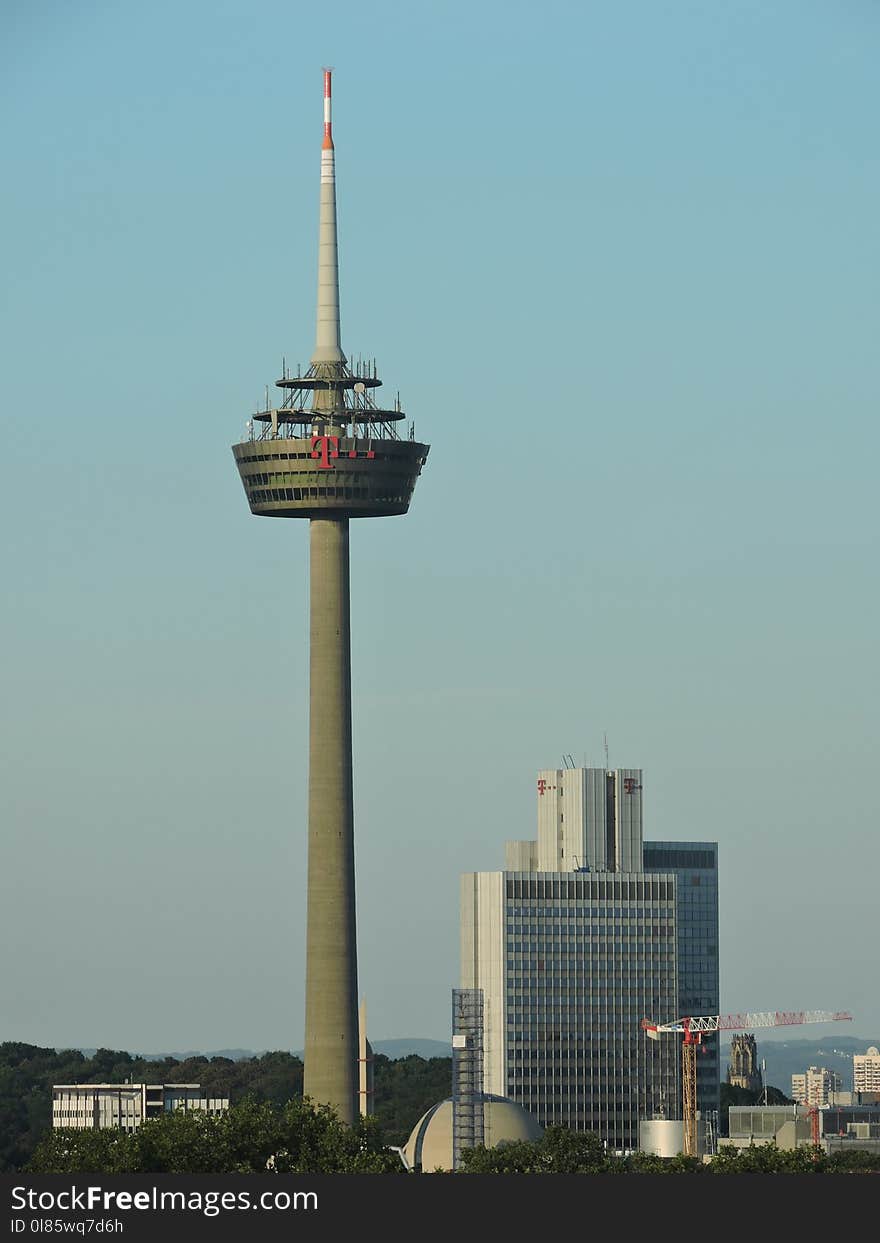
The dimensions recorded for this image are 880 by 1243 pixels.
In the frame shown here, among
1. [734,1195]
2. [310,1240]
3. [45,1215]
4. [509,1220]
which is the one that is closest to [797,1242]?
Answer: [734,1195]

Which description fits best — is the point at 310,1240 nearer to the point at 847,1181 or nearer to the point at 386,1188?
the point at 386,1188

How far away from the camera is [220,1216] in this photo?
108375mm

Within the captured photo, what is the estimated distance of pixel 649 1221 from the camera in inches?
4264

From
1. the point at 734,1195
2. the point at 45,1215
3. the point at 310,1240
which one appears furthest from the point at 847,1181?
the point at 45,1215

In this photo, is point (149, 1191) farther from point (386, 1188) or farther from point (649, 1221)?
point (649, 1221)

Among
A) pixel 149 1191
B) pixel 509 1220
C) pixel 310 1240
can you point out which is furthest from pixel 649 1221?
pixel 149 1191

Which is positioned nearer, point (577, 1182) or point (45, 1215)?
point (45, 1215)

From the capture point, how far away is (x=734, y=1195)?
11288 centimetres

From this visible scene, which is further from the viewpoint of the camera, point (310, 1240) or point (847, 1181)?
point (847, 1181)

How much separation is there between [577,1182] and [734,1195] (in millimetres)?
9068

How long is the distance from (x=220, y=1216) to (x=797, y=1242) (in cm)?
2231

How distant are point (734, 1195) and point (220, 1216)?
20633 millimetres

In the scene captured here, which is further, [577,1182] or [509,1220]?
[577,1182]

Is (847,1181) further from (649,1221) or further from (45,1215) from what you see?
(45,1215)
